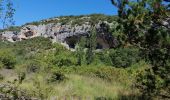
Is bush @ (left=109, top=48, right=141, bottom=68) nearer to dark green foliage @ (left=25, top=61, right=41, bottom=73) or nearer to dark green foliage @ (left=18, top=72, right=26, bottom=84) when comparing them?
dark green foliage @ (left=25, top=61, right=41, bottom=73)

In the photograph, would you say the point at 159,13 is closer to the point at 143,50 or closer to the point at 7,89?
the point at 143,50

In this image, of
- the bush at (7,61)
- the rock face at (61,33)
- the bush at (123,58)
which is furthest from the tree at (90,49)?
the bush at (7,61)

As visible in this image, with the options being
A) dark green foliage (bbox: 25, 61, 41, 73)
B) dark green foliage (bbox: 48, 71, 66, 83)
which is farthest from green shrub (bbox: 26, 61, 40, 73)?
dark green foliage (bbox: 48, 71, 66, 83)

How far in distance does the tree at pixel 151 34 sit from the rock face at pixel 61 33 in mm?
98248

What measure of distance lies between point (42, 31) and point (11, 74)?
128 m

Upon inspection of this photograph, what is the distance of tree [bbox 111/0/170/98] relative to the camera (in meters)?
11.9

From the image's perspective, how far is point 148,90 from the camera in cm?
1287

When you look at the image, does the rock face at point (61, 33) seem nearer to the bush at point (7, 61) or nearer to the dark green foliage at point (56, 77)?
the bush at point (7, 61)

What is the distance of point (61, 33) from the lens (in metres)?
133

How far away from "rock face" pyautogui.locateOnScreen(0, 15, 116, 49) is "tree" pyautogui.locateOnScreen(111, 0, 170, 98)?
98248 mm

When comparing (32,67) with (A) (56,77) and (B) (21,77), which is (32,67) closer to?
(A) (56,77)

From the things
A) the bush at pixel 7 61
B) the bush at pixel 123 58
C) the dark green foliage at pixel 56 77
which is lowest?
the bush at pixel 123 58

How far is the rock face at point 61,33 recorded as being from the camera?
114375 millimetres

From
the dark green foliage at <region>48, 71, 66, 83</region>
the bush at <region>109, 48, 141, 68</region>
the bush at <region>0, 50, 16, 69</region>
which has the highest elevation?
the bush at <region>0, 50, 16, 69</region>
